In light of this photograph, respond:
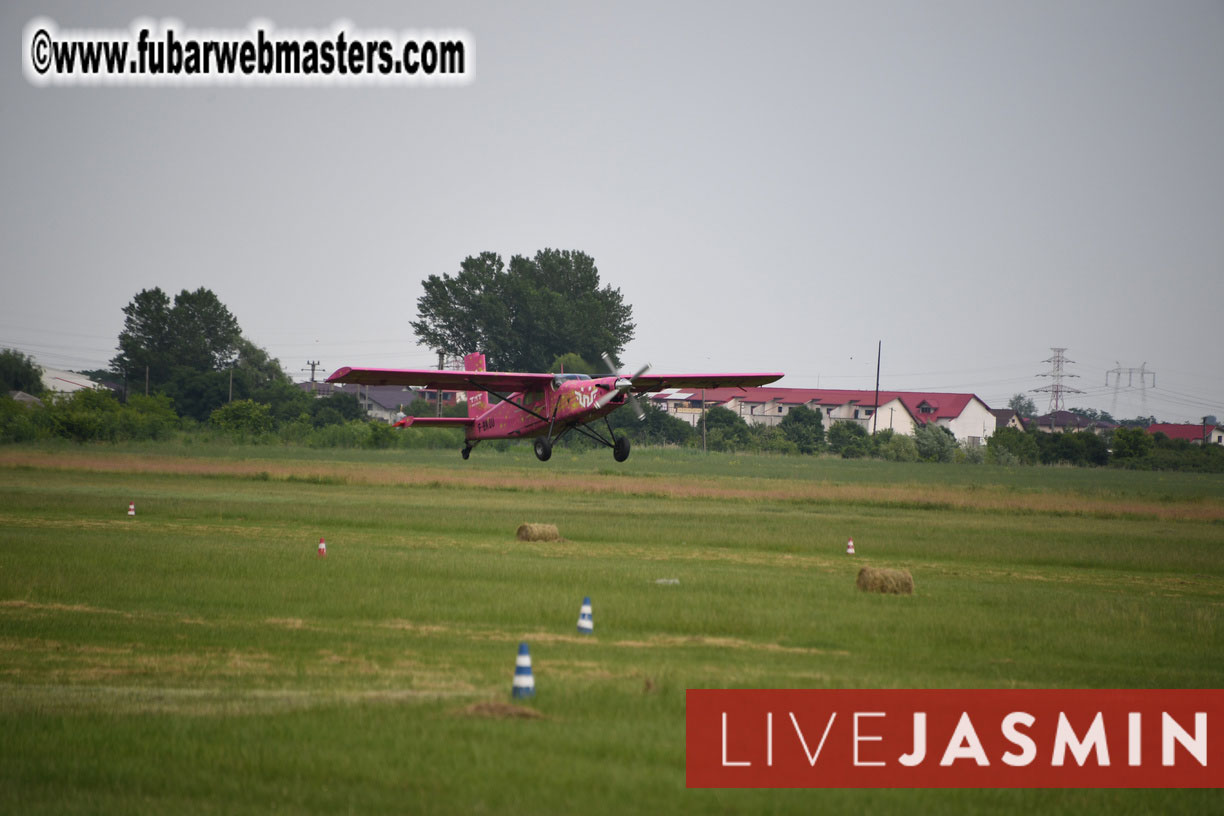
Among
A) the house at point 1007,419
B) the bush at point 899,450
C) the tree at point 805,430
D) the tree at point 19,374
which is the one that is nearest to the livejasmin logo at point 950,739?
the bush at point 899,450

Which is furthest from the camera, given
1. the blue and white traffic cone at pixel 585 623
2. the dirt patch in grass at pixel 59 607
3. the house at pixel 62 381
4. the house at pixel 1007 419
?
the house at pixel 1007 419

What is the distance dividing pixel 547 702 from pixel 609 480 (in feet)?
165

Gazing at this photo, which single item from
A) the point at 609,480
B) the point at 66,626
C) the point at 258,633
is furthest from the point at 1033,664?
the point at 609,480

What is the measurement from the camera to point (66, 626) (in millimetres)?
18641

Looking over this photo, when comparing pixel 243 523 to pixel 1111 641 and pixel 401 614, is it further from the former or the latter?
pixel 1111 641

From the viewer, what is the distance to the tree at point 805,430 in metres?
119

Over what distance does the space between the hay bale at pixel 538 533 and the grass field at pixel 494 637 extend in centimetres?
55

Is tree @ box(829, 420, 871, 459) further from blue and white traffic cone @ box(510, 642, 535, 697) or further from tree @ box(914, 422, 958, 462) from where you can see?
blue and white traffic cone @ box(510, 642, 535, 697)

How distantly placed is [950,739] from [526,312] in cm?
10981

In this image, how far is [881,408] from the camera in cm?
14988

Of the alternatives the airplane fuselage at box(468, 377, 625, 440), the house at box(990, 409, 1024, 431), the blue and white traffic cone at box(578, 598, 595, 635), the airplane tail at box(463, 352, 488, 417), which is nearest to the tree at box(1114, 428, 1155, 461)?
the house at box(990, 409, 1024, 431)

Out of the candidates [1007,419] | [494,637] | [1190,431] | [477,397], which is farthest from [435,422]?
[1190,431]

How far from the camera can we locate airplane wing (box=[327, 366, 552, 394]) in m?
39.1

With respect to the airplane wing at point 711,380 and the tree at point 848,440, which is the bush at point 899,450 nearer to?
the tree at point 848,440
